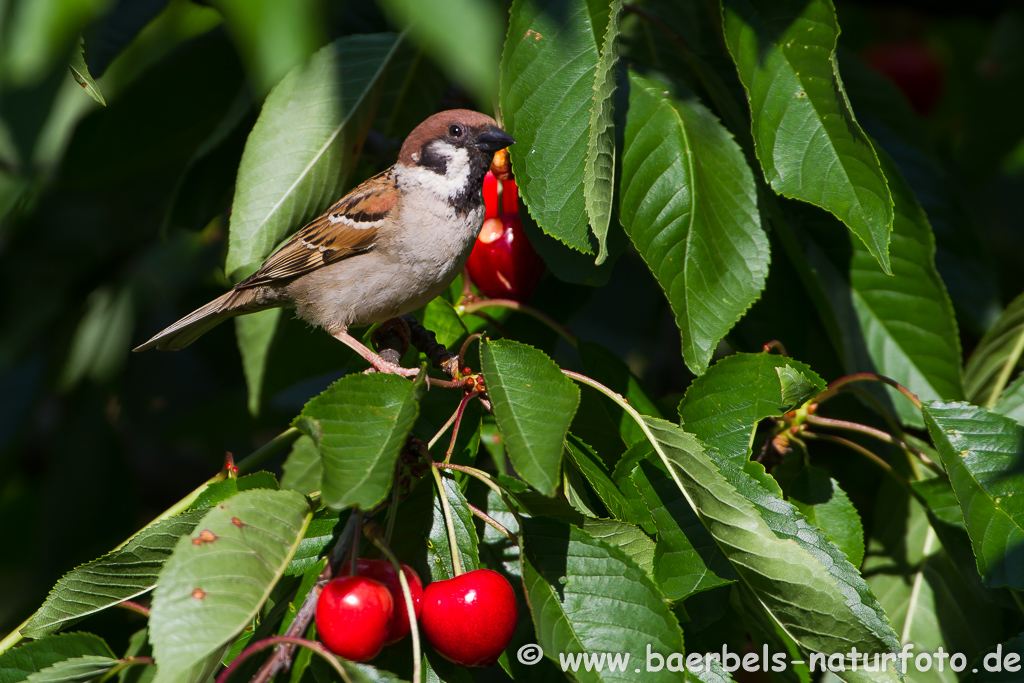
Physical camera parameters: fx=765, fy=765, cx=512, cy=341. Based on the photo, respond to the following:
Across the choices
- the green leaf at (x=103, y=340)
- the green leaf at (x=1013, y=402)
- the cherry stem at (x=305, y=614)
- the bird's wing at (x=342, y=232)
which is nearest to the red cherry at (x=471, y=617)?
the cherry stem at (x=305, y=614)

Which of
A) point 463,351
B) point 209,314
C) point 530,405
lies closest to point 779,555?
point 530,405

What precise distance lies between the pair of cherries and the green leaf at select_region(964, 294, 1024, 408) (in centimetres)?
203

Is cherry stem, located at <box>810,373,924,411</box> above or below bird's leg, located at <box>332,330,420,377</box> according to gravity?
below

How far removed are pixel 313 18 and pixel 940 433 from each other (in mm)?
1847

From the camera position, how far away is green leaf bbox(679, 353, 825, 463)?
2.00m

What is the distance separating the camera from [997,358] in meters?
2.79

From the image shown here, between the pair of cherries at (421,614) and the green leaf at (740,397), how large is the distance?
2.37 feet

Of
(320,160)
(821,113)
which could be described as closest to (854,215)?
(821,113)

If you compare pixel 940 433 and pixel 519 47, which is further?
pixel 519 47

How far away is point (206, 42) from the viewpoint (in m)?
3.27

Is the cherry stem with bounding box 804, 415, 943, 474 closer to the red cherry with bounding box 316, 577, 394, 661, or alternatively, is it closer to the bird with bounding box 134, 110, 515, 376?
the bird with bounding box 134, 110, 515, 376

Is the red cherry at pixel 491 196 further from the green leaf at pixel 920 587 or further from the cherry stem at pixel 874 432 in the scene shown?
the green leaf at pixel 920 587

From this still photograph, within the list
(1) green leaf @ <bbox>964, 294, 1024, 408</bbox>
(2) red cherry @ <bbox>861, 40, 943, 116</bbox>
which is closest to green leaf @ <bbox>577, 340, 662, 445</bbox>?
(1) green leaf @ <bbox>964, 294, 1024, 408</bbox>

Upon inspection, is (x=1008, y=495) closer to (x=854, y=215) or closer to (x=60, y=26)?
(x=854, y=215)
